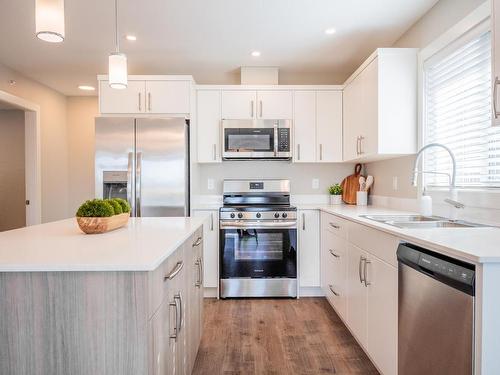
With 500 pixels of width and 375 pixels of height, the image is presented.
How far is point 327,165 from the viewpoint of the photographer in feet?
12.5

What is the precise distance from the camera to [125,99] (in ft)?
10.7

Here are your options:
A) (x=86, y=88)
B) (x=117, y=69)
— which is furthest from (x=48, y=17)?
(x=86, y=88)

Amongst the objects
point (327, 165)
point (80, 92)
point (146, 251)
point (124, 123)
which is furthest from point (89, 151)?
point (146, 251)

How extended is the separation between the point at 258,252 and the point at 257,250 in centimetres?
2

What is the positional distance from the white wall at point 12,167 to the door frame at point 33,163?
0.43 meters

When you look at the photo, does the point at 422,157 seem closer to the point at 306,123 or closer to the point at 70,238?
the point at 306,123

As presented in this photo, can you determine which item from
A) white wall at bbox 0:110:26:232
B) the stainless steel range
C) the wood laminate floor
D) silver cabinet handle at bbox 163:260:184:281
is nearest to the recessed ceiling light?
white wall at bbox 0:110:26:232

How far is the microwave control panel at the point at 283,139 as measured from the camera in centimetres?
337

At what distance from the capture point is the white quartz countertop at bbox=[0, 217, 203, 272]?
99cm

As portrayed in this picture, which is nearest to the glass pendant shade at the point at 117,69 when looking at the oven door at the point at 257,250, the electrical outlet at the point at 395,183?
the oven door at the point at 257,250

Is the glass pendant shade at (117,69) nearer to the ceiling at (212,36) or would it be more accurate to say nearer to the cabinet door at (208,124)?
the ceiling at (212,36)

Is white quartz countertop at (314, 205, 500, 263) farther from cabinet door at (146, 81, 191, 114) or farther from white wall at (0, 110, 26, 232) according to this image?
white wall at (0, 110, 26, 232)

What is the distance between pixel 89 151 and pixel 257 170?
8.23 feet

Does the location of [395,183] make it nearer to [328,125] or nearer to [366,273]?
[328,125]
